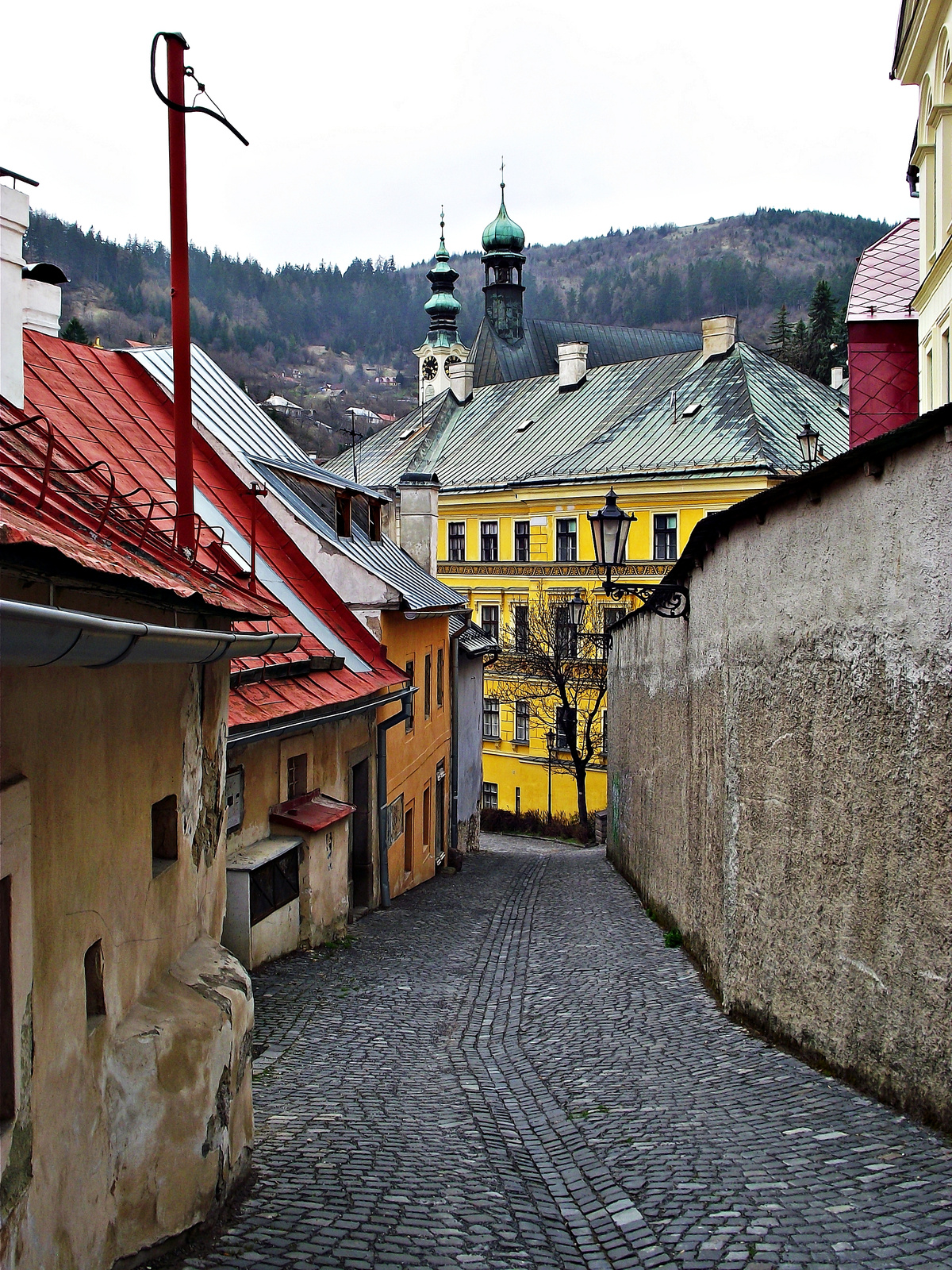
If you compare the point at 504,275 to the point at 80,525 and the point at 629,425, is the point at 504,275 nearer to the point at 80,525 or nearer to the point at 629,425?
the point at 629,425

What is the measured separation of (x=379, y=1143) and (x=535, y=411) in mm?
47779

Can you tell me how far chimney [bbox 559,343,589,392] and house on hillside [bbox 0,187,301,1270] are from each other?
46969 mm

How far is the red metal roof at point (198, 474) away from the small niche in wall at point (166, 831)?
378 centimetres

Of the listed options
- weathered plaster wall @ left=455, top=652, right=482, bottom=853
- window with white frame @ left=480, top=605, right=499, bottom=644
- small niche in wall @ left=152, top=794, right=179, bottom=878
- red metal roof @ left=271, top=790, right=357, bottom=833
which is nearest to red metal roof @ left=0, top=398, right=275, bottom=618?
small niche in wall @ left=152, top=794, right=179, bottom=878

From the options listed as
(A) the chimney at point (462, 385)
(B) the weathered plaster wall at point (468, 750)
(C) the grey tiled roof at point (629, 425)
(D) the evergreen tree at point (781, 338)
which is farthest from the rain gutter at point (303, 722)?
(D) the evergreen tree at point (781, 338)

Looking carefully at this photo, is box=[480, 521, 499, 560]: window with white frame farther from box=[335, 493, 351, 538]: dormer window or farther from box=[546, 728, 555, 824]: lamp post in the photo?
box=[335, 493, 351, 538]: dormer window

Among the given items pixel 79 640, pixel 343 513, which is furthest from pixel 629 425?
pixel 79 640

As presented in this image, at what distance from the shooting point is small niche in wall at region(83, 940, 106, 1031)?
4.86 metres

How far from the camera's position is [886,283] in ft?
58.7

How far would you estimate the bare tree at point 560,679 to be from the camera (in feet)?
130

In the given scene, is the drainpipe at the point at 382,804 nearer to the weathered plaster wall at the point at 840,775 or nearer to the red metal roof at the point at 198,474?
the red metal roof at the point at 198,474

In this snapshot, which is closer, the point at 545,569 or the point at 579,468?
the point at 545,569

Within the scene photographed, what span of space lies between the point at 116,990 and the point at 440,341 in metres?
76.7

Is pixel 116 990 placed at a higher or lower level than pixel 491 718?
higher
